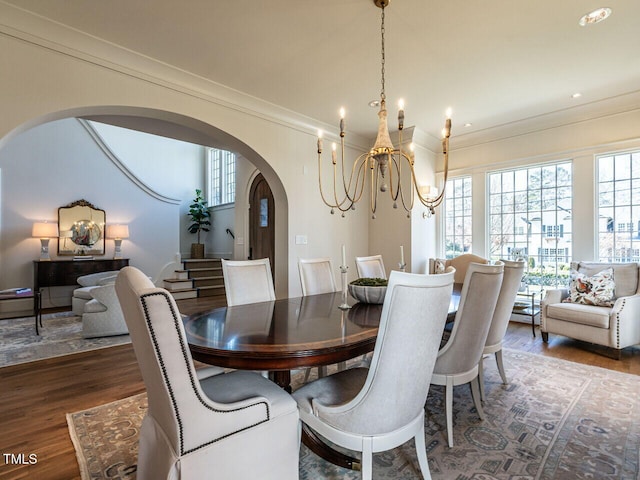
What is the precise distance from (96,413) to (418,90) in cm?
401

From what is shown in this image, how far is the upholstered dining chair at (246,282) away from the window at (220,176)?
5801 mm

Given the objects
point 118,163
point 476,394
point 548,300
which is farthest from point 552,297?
point 118,163

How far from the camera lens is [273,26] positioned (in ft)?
8.00

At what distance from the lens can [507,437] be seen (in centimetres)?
188

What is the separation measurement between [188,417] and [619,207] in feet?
16.4

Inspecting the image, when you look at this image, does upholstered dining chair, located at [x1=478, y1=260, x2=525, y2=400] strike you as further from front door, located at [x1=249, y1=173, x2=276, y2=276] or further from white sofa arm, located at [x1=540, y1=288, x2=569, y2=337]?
front door, located at [x1=249, y1=173, x2=276, y2=276]

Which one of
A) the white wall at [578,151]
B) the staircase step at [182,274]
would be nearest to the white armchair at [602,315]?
the white wall at [578,151]

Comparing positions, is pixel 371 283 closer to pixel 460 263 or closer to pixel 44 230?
pixel 460 263

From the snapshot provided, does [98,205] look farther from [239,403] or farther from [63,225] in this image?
[239,403]

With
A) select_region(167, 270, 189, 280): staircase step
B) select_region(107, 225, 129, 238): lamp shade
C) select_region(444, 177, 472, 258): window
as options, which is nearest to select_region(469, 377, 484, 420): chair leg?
select_region(444, 177, 472, 258): window

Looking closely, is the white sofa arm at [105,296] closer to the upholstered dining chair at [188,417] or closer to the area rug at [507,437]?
the area rug at [507,437]

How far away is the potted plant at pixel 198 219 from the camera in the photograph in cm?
789

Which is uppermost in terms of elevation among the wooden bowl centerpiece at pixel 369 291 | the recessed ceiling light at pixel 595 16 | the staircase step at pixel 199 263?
the recessed ceiling light at pixel 595 16

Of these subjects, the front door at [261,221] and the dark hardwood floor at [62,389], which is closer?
the dark hardwood floor at [62,389]
